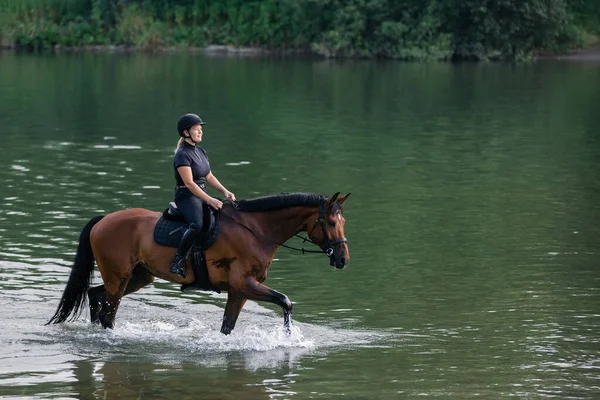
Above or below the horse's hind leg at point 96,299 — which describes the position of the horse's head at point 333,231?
above

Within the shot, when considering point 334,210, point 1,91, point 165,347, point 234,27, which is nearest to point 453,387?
point 334,210

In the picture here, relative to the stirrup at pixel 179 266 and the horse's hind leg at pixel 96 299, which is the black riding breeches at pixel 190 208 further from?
the horse's hind leg at pixel 96 299

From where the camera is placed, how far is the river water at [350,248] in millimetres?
13570

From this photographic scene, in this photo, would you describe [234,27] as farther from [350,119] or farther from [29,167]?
[29,167]

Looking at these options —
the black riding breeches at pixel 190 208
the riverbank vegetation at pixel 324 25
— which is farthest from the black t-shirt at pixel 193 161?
the riverbank vegetation at pixel 324 25

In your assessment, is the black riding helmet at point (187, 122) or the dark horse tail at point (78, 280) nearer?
the black riding helmet at point (187, 122)

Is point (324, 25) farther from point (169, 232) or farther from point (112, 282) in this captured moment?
point (169, 232)

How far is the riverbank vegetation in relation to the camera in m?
77.9

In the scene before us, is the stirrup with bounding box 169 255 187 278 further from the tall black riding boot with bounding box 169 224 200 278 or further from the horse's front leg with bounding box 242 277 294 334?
the horse's front leg with bounding box 242 277 294 334

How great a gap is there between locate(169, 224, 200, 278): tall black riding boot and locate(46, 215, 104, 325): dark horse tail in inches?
51.7

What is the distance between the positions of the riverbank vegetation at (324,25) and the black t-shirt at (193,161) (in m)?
64.2

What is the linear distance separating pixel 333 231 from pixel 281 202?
776mm

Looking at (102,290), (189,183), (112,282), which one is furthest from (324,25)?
(189,183)

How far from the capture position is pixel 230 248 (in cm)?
1448
